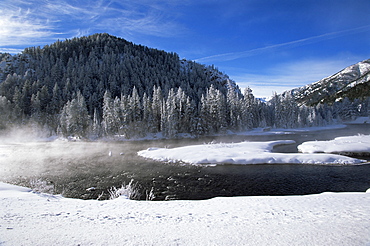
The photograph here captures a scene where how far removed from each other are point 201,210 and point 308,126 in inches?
4051

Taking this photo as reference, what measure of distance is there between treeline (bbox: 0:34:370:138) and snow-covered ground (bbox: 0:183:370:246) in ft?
159

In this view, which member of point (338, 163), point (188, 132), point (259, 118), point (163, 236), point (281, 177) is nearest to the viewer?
point (163, 236)

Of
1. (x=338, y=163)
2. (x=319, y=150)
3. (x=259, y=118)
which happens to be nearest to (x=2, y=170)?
(x=338, y=163)

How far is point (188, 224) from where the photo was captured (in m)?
5.64

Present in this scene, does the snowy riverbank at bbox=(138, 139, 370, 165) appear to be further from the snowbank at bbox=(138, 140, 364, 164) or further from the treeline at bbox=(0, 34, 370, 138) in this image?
the treeline at bbox=(0, 34, 370, 138)

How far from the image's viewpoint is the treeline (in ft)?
189

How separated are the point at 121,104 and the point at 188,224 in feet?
191

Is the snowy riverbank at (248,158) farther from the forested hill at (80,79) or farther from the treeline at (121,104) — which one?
the forested hill at (80,79)

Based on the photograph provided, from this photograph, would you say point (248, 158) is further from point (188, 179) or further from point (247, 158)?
point (188, 179)

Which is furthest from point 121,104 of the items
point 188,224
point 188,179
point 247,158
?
point 188,224

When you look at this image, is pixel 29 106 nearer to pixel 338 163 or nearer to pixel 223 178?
pixel 223 178

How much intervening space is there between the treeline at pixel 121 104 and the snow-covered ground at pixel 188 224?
48.5 meters

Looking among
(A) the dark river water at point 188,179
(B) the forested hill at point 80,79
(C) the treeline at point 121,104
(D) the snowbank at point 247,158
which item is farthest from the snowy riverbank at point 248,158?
(B) the forested hill at point 80,79

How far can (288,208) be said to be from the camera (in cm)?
750
